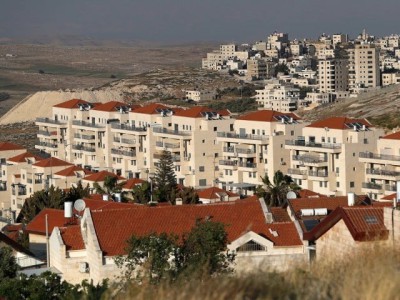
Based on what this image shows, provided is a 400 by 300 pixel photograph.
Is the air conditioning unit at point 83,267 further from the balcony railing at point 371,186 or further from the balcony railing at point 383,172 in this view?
the balcony railing at point 371,186

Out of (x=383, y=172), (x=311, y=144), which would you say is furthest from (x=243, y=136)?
(x=383, y=172)

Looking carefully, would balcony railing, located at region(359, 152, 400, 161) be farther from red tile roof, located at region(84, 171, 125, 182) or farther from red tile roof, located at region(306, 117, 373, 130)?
red tile roof, located at region(84, 171, 125, 182)

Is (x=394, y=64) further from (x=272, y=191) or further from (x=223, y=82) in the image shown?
(x=272, y=191)

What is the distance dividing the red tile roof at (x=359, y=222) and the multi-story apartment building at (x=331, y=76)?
461 feet

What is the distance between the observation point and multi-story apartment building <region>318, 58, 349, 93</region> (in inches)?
6334

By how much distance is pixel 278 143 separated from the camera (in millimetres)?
63656

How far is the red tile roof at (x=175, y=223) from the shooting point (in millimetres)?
26625

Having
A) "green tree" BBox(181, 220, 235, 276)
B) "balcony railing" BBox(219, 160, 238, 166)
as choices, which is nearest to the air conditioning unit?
"green tree" BBox(181, 220, 235, 276)

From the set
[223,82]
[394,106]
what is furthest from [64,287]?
[223,82]

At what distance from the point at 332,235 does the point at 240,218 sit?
8.28 meters

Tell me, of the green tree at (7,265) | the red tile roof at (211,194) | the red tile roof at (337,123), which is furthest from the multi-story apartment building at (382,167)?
the green tree at (7,265)

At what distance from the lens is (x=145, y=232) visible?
2652cm

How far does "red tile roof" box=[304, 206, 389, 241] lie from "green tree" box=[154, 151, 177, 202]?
87.0 ft

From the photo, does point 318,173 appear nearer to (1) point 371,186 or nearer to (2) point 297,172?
(2) point 297,172
